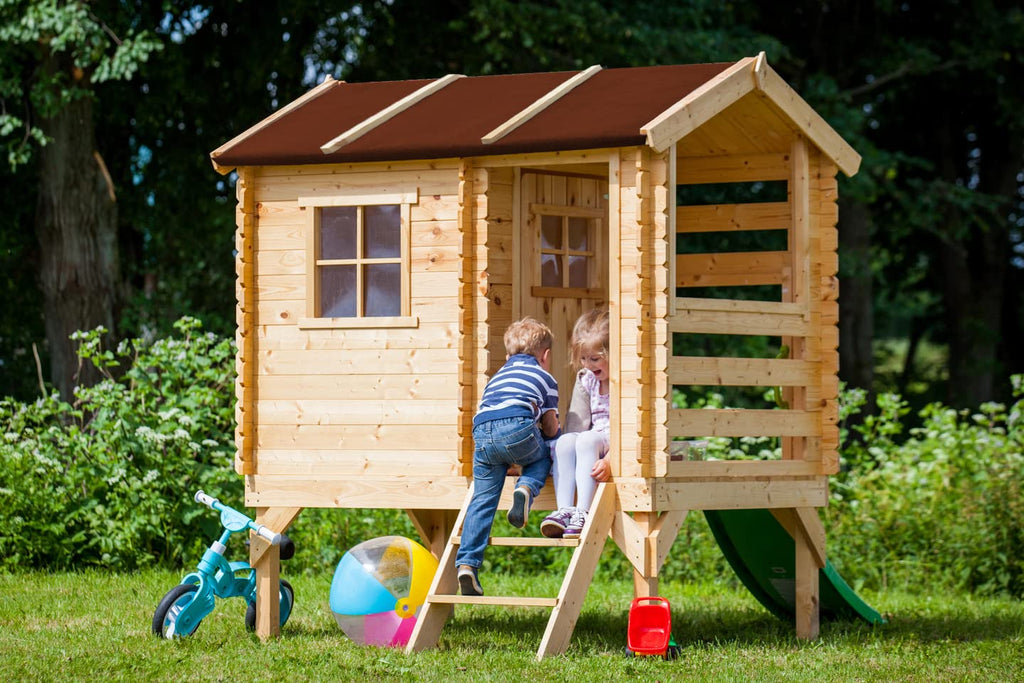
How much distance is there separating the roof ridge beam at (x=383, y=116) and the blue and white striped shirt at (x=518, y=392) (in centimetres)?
169

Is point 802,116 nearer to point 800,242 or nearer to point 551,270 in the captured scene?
point 800,242

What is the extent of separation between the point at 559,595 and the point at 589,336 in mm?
1549

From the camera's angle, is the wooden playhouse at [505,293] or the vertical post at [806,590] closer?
the wooden playhouse at [505,293]

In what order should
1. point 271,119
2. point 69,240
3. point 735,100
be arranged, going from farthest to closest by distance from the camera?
1. point 69,240
2. point 271,119
3. point 735,100

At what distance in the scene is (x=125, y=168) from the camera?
17.5 metres

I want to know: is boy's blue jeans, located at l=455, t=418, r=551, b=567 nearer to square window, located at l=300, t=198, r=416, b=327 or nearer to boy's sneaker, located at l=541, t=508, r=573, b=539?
boy's sneaker, located at l=541, t=508, r=573, b=539

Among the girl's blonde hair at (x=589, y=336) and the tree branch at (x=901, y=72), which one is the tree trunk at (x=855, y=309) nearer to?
the tree branch at (x=901, y=72)

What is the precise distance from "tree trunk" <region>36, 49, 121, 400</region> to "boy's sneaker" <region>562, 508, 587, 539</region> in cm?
846

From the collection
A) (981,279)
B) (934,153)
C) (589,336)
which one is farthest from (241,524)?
(934,153)

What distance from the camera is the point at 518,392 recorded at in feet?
26.3

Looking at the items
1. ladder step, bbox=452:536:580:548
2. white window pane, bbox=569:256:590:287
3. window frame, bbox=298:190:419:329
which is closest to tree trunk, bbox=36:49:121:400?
window frame, bbox=298:190:419:329

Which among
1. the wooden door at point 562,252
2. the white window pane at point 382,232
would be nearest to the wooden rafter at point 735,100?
the wooden door at point 562,252

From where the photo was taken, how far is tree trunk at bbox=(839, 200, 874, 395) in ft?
63.3

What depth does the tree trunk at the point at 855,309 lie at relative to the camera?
19297 millimetres
